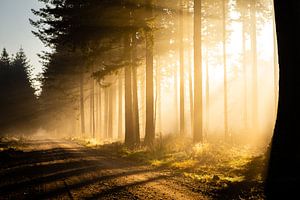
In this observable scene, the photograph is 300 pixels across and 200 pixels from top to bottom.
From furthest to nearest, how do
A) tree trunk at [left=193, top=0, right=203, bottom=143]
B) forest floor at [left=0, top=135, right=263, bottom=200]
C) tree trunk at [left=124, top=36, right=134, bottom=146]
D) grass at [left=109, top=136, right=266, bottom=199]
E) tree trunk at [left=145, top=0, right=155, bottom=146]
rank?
tree trunk at [left=124, top=36, right=134, bottom=146] → tree trunk at [left=145, top=0, right=155, bottom=146] → tree trunk at [left=193, top=0, right=203, bottom=143] → grass at [left=109, top=136, right=266, bottom=199] → forest floor at [left=0, top=135, right=263, bottom=200]

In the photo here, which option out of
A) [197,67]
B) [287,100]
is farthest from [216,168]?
[197,67]

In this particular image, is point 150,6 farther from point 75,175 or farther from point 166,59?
point 166,59

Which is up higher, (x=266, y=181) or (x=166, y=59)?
(x=166, y=59)

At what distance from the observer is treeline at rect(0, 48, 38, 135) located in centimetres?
5494

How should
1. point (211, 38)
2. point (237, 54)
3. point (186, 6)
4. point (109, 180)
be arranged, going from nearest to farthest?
point (109, 180) → point (186, 6) → point (211, 38) → point (237, 54)

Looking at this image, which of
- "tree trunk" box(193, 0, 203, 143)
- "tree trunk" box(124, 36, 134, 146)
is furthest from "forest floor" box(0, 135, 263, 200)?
"tree trunk" box(124, 36, 134, 146)

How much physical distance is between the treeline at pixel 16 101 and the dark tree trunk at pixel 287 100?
51.8 metres

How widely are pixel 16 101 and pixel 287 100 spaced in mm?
55512

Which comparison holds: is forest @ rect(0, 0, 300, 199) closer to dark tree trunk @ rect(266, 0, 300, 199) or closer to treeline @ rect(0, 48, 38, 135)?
dark tree trunk @ rect(266, 0, 300, 199)

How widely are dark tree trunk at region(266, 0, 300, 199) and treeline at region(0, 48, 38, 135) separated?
51.8 m

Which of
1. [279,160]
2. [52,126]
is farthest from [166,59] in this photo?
[52,126]

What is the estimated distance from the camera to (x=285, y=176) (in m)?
7.26

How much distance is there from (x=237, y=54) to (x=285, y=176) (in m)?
27.7

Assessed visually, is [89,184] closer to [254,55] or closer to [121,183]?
[121,183]
